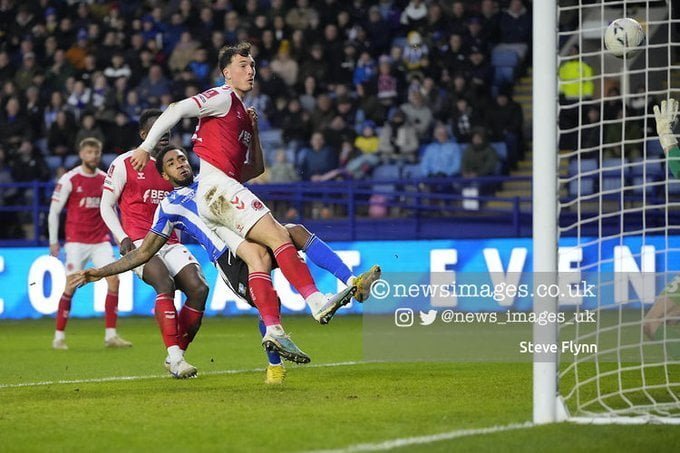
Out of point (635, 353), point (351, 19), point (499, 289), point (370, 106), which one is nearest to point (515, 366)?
point (635, 353)

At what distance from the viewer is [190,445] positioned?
18.5 ft

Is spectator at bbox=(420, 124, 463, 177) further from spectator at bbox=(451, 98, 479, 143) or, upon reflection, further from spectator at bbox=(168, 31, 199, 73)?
spectator at bbox=(168, 31, 199, 73)

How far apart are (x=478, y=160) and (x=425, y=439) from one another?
12.6 meters

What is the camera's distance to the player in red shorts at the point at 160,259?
30.0 ft

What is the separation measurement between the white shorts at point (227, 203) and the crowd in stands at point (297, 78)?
10.3 m

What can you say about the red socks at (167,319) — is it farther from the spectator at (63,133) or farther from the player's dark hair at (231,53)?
the spectator at (63,133)

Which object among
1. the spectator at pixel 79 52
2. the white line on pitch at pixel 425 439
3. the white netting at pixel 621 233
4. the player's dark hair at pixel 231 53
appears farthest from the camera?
the spectator at pixel 79 52

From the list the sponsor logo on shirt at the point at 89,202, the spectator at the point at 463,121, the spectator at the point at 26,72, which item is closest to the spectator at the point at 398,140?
the spectator at the point at 463,121

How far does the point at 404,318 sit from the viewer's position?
41.7 ft

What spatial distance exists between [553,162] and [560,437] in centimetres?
140

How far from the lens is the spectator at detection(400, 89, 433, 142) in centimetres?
1891

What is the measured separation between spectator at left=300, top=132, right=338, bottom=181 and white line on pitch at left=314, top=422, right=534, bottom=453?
12924mm

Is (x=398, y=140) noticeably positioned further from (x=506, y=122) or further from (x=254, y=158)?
(x=254, y=158)

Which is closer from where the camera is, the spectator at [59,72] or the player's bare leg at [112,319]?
the player's bare leg at [112,319]
